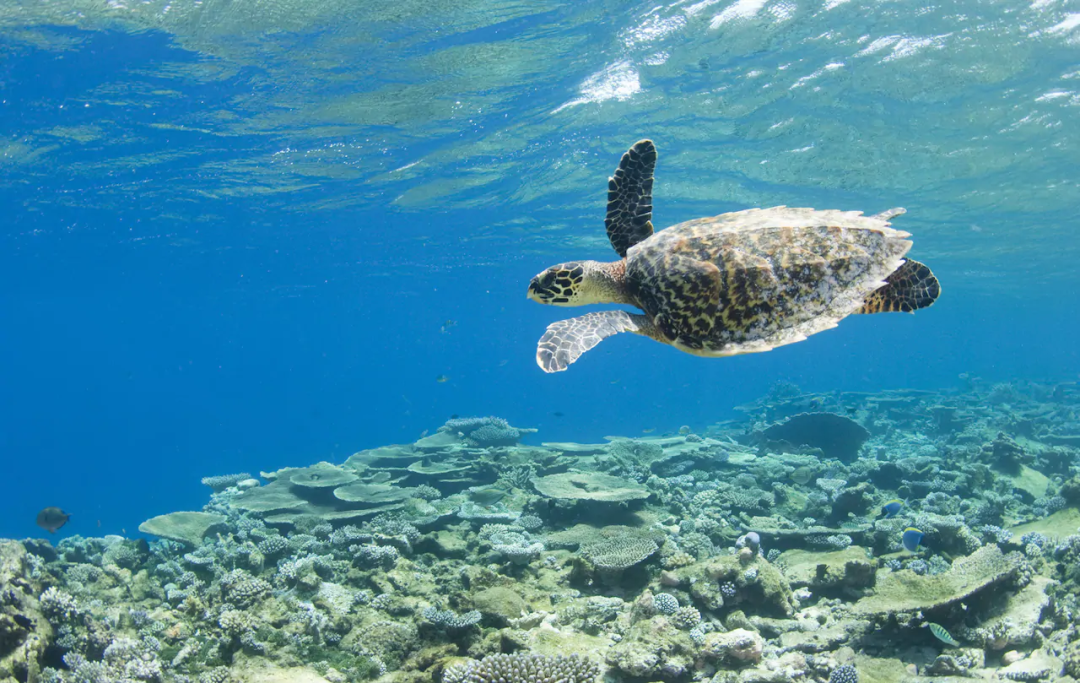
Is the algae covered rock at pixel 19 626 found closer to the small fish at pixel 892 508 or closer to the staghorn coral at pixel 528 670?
the staghorn coral at pixel 528 670

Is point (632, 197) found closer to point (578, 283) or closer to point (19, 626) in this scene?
point (578, 283)

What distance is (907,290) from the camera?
453cm

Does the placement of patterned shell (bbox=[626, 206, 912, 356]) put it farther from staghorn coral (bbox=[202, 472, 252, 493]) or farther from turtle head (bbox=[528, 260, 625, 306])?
staghorn coral (bbox=[202, 472, 252, 493])

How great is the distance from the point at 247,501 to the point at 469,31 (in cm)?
1201

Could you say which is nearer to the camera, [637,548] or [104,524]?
[637,548]

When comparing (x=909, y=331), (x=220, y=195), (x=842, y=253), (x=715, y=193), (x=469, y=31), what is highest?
(x=220, y=195)

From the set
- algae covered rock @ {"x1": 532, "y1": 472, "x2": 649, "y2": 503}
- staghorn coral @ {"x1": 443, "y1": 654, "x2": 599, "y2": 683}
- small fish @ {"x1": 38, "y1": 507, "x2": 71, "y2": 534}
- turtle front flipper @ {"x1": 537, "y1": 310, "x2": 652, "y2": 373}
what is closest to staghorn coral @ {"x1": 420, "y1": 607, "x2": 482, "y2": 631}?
staghorn coral @ {"x1": 443, "y1": 654, "x2": 599, "y2": 683}

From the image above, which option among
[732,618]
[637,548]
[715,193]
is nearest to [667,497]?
[637,548]

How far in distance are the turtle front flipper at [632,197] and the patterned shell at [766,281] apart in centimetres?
105

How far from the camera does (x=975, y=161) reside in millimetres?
20094

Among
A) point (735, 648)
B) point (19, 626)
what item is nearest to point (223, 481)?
point (19, 626)

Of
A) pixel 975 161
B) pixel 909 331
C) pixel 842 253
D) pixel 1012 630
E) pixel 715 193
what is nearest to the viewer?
pixel 842 253

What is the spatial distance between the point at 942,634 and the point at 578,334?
13.8ft

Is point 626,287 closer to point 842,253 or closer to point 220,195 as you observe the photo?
point 842,253
